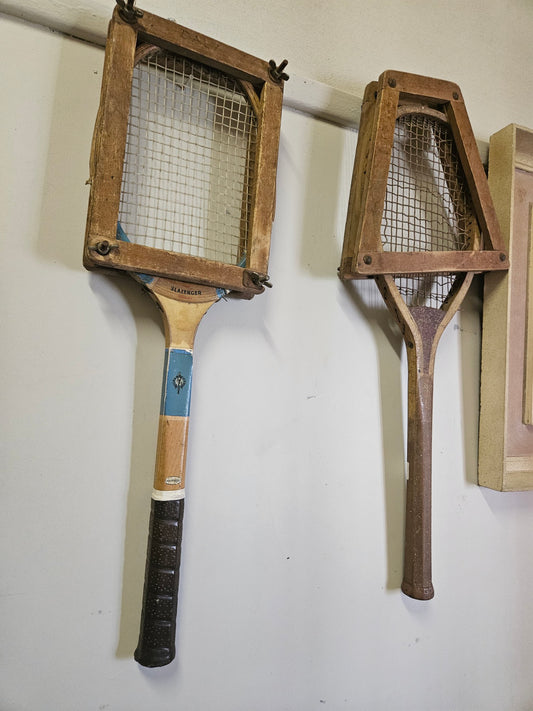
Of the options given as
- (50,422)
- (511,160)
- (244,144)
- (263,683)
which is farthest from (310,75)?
(263,683)

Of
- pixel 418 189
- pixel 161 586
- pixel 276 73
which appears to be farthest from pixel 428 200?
pixel 161 586

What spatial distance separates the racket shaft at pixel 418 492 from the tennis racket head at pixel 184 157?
359 millimetres

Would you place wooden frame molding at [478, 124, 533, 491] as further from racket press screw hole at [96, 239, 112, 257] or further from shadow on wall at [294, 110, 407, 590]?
racket press screw hole at [96, 239, 112, 257]

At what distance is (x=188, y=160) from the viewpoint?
725 mm

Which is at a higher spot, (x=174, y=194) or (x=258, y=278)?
(x=174, y=194)

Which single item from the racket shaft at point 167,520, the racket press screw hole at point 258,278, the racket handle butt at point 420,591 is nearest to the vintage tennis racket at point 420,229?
the racket handle butt at point 420,591

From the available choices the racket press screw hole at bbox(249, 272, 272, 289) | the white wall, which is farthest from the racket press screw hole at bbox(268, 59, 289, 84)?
the racket press screw hole at bbox(249, 272, 272, 289)

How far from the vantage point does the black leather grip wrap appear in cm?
61

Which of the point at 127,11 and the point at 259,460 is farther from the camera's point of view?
the point at 259,460

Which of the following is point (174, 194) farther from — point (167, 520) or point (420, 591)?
point (420, 591)

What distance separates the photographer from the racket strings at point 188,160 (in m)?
0.69

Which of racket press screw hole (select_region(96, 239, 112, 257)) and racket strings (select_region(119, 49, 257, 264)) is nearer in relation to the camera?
racket press screw hole (select_region(96, 239, 112, 257))

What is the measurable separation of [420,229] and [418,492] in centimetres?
51

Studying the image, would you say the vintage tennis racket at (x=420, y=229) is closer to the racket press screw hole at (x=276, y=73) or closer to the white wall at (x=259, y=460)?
the white wall at (x=259, y=460)
